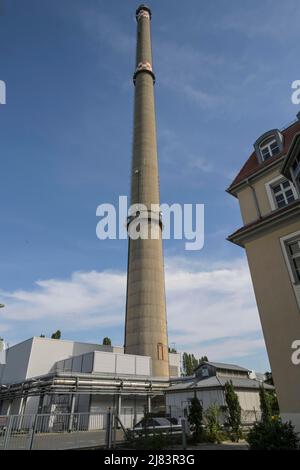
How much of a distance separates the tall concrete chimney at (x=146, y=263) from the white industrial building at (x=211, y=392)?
5263 millimetres

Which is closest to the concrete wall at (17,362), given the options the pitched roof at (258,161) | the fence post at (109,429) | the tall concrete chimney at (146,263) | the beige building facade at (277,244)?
the tall concrete chimney at (146,263)

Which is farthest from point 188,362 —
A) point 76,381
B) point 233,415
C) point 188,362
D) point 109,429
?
point 109,429

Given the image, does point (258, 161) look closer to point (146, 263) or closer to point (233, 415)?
point (233, 415)

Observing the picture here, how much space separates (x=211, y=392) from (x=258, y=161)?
22483 mm

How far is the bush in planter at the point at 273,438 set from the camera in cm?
1005

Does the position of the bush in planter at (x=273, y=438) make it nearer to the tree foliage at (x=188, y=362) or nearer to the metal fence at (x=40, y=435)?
the metal fence at (x=40, y=435)

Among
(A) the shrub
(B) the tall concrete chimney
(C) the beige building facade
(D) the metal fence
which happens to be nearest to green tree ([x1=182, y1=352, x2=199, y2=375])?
(B) the tall concrete chimney

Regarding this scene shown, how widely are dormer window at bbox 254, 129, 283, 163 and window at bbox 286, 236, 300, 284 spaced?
5756mm

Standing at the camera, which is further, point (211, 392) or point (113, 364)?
point (113, 364)

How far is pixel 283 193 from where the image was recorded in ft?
53.9

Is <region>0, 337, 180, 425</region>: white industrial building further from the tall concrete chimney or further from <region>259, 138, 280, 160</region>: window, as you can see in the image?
<region>259, 138, 280, 160</region>: window

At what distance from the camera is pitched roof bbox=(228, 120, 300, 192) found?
17.3 meters

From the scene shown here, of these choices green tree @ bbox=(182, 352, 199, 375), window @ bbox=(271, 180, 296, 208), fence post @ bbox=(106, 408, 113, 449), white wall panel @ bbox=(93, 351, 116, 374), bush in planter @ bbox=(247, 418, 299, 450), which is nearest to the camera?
bush in planter @ bbox=(247, 418, 299, 450)
